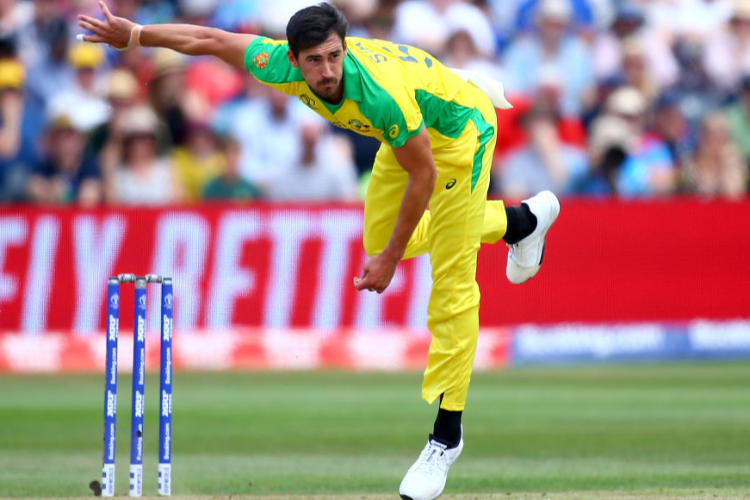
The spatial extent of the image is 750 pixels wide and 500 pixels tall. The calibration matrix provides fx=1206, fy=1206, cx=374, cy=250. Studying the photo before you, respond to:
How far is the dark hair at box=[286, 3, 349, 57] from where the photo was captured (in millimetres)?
4512

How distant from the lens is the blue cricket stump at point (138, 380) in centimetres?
479

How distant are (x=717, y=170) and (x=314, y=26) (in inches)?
340

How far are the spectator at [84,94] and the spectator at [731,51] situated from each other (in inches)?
261

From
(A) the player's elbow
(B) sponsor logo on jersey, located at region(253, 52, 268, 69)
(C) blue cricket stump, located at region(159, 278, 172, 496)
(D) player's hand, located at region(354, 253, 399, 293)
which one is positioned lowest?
(C) blue cricket stump, located at region(159, 278, 172, 496)

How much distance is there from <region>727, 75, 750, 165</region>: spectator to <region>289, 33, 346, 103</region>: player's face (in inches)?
345

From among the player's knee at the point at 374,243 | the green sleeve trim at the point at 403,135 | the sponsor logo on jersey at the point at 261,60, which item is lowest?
the player's knee at the point at 374,243

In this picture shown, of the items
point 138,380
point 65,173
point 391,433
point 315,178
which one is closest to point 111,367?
point 138,380

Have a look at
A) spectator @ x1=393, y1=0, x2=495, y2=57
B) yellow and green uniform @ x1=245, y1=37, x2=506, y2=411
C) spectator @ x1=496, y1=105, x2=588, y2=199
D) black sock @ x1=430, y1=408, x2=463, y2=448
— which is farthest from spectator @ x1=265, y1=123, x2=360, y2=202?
black sock @ x1=430, y1=408, x2=463, y2=448

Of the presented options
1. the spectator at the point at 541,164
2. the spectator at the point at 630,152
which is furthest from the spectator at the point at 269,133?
A: the spectator at the point at 630,152

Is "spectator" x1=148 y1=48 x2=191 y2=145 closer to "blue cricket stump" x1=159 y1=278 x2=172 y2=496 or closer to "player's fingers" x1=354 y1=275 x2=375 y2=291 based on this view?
"blue cricket stump" x1=159 y1=278 x2=172 y2=496

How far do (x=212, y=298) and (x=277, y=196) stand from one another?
1.26 meters

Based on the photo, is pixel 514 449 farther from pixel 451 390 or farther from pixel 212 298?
pixel 212 298

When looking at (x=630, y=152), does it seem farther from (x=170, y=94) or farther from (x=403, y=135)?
(x=403, y=135)

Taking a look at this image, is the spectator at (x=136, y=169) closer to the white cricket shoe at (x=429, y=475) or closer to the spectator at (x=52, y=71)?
the spectator at (x=52, y=71)
